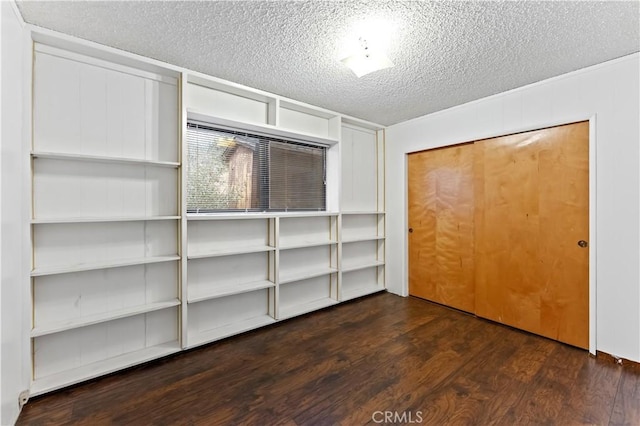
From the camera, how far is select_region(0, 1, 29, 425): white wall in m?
1.51

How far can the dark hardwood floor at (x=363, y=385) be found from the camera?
1736mm

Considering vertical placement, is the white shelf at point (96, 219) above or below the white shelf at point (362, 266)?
above

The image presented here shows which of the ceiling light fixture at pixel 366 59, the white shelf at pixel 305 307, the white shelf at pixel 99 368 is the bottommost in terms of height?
the white shelf at pixel 99 368

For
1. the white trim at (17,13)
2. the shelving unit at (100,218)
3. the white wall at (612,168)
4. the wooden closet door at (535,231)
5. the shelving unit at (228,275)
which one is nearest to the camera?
the white trim at (17,13)

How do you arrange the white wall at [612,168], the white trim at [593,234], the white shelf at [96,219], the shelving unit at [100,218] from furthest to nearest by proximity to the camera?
the white trim at [593,234], the white wall at [612,168], the shelving unit at [100,218], the white shelf at [96,219]

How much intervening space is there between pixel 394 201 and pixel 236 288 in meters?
2.41

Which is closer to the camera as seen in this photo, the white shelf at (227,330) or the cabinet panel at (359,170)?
the white shelf at (227,330)

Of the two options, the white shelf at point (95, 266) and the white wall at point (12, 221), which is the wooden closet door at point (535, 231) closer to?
the white shelf at point (95, 266)

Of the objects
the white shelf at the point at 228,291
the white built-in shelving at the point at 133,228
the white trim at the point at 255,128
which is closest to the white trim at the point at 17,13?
the white built-in shelving at the point at 133,228

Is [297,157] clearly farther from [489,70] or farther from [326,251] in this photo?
[489,70]

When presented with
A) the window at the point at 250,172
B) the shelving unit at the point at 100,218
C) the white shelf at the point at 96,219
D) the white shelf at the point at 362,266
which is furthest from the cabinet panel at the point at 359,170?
the white shelf at the point at 96,219

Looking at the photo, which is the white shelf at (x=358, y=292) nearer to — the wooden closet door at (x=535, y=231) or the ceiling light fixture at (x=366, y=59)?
the wooden closet door at (x=535, y=231)

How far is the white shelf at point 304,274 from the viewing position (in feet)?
10.4

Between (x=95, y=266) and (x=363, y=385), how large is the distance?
208 centimetres
